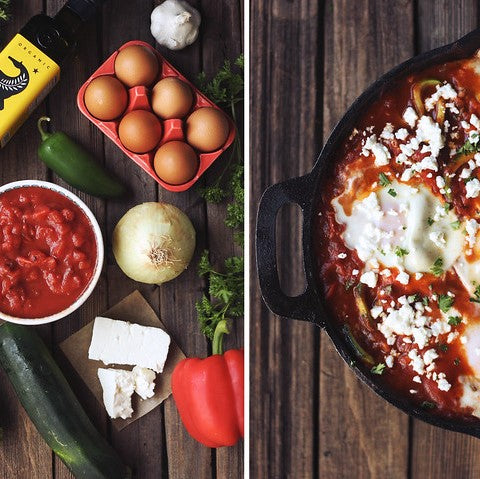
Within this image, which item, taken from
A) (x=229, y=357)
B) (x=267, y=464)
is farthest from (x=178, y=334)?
(x=267, y=464)

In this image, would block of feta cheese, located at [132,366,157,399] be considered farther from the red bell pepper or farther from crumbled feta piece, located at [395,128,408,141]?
crumbled feta piece, located at [395,128,408,141]

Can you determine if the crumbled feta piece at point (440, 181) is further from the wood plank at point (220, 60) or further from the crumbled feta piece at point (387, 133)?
the wood plank at point (220, 60)

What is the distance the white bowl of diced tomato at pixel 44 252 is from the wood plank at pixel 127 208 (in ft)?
0.60

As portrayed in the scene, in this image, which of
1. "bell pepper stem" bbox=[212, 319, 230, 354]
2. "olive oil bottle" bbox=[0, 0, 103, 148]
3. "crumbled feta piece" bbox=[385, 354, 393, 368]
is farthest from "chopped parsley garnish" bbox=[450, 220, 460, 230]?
"olive oil bottle" bbox=[0, 0, 103, 148]

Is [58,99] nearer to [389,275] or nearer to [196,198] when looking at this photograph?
[196,198]

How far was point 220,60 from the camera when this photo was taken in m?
2.37

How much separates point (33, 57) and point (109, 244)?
622 mm

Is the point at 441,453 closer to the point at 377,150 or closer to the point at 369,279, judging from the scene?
the point at 369,279

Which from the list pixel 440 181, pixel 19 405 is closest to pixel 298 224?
pixel 440 181

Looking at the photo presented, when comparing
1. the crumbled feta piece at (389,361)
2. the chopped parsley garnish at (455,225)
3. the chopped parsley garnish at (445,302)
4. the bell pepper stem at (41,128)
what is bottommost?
the crumbled feta piece at (389,361)

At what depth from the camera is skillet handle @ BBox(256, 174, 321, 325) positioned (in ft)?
5.61

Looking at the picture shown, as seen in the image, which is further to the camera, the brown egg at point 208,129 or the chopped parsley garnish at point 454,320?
the brown egg at point 208,129

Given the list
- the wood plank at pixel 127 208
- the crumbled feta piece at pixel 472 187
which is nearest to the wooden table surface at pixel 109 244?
the wood plank at pixel 127 208

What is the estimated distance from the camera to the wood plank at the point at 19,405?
2354mm
